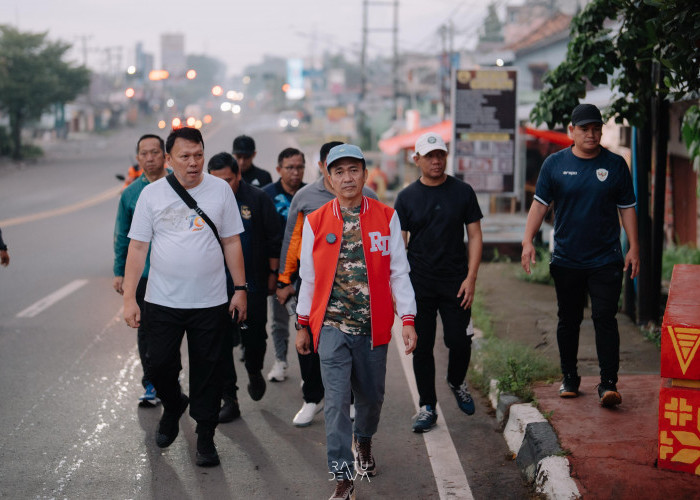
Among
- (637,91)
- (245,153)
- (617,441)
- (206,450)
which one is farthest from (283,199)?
(617,441)

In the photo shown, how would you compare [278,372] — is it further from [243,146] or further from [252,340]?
[243,146]

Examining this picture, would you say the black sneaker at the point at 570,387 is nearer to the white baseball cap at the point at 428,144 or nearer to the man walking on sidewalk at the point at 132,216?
the white baseball cap at the point at 428,144

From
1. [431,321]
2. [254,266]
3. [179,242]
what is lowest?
[431,321]

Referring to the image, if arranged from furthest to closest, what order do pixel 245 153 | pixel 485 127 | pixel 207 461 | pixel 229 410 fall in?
pixel 485 127
pixel 245 153
pixel 229 410
pixel 207 461

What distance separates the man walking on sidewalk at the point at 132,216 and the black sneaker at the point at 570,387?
2.88m

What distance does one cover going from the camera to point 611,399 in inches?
233

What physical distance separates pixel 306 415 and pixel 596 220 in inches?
94.9

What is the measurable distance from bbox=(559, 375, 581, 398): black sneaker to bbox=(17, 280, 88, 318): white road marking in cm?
657

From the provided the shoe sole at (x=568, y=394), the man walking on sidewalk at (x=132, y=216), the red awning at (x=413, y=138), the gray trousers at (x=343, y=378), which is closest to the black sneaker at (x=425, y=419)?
the shoe sole at (x=568, y=394)

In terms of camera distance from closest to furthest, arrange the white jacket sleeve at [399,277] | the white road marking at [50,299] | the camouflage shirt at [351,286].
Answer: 1. the camouflage shirt at [351,286]
2. the white jacket sleeve at [399,277]
3. the white road marking at [50,299]

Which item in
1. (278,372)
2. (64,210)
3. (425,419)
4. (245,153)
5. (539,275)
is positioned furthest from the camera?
(64,210)

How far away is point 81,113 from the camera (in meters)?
88.9

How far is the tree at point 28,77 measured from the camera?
1911 inches

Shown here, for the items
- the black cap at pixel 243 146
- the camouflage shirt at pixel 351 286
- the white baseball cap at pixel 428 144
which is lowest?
the camouflage shirt at pixel 351 286
